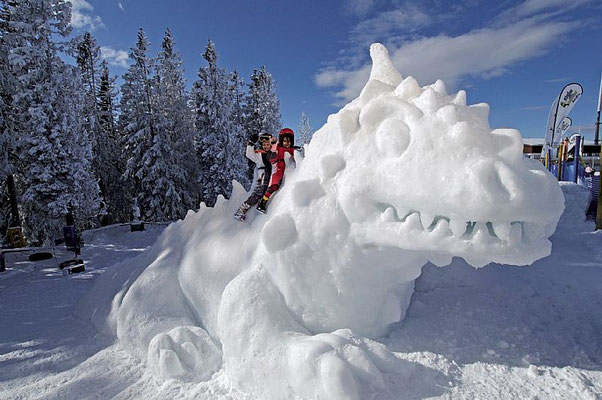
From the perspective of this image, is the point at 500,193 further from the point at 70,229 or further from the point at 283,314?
the point at 70,229

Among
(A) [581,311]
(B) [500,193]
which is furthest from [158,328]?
(A) [581,311]

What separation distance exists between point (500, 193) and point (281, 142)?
2042 mm

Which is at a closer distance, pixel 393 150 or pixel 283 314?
pixel 393 150

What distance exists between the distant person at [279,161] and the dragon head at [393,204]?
0.18 m

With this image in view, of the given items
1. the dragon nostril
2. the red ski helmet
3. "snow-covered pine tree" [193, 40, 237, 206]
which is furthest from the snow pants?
"snow-covered pine tree" [193, 40, 237, 206]

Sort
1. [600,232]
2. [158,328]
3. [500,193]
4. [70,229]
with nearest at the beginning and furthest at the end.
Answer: [500,193]
[158,328]
[600,232]
[70,229]

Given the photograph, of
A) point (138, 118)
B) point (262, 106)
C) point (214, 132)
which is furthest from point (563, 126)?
point (138, 118)

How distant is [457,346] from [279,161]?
2257 millimetres

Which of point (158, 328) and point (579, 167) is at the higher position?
point (579, 167)

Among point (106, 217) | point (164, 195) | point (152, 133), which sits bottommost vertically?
point (106, 217)

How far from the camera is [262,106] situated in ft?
72.8

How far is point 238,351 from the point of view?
96.0 inches

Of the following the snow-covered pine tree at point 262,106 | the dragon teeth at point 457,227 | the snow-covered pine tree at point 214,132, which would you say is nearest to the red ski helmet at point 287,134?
the dragon teeth at point 457,227

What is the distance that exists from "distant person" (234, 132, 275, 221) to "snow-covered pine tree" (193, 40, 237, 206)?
48.9ft
